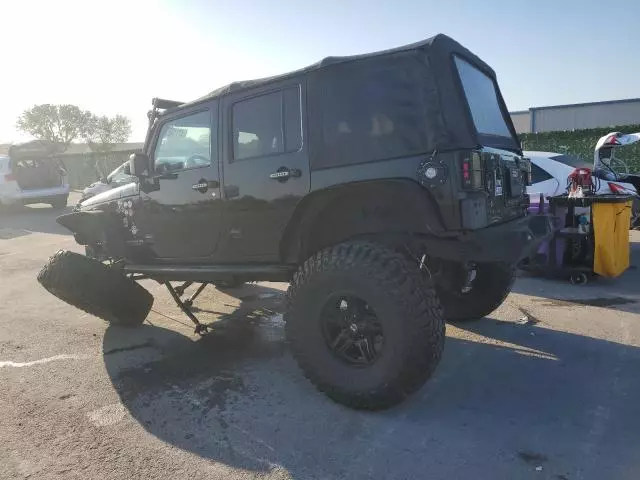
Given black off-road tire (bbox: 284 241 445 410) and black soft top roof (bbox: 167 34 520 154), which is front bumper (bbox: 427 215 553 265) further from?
black soft top roof (bbox: 167 34 520 154)

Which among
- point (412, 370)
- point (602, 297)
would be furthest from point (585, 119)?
point (412, 370)

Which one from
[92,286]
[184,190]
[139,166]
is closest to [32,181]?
[92,286]

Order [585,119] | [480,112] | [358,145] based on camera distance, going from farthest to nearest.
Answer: [585,119]
[480,112]
[358,145]

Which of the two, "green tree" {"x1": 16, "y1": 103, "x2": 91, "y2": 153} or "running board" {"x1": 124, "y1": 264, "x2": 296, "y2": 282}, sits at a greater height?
"green tree" {"x1": 16, "y1": 103, "x2": 91, "y2": 153}

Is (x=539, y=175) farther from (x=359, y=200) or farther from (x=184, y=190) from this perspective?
(x=184, y=190)

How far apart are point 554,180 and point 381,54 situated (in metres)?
6.04

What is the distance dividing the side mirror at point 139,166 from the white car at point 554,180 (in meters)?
6.02

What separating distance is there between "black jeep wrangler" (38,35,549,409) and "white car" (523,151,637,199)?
174 inches

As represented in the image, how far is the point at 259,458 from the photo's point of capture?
2836mm

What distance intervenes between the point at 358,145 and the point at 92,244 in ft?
11.3

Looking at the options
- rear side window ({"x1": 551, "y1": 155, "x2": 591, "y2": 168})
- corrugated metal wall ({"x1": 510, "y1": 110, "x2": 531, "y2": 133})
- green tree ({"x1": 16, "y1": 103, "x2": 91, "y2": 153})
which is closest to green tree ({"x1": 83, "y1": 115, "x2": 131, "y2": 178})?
green tree ({"x1": 16, "y1": 103, "x2": 91, "y2": 153})

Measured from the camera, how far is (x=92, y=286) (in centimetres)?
465

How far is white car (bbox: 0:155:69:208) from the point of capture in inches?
627

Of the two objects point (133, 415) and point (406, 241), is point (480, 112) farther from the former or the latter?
point (133, 415)
